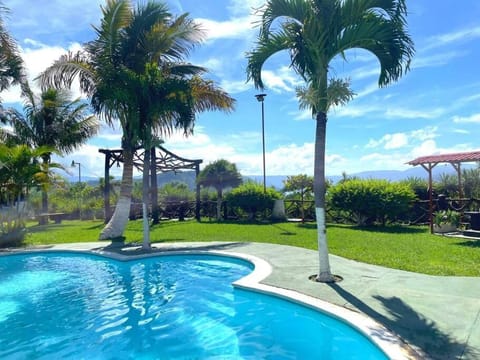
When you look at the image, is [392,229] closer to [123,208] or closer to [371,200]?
[371,200]

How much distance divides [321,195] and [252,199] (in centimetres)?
1201

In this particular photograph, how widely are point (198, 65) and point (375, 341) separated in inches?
→ 461

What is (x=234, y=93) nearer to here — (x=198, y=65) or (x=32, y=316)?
(x=198, y=65)

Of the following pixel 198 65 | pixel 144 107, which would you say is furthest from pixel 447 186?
pixel 144 107

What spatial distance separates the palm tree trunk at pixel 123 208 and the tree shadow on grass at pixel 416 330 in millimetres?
9985

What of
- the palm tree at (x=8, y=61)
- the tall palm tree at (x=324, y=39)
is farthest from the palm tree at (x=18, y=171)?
the tall palm tree at (x=324, y=39)

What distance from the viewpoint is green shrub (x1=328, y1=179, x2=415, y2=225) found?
1406 centimetres

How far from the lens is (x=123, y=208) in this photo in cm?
1342

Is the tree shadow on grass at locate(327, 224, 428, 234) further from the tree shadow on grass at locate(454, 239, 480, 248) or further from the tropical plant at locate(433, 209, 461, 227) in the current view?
the tree shadow on grass at locate(454, 239, 480, 248)

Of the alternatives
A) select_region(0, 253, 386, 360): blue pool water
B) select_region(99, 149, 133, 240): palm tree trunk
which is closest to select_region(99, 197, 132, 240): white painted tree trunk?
select_region(99, 149, 133, 240): palm tree trunk

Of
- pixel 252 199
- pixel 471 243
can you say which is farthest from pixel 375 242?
pixel 252 199

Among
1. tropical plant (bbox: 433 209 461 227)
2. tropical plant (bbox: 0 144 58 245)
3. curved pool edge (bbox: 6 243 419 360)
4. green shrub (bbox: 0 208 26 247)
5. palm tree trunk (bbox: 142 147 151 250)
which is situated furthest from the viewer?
green shrub (bbox: 0 208 26 247)

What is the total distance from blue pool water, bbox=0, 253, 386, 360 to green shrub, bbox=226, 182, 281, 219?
9.94 metres

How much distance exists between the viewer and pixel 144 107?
435 inches
